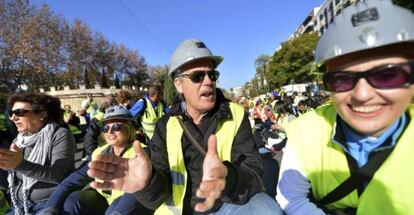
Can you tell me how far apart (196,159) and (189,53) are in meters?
0.77

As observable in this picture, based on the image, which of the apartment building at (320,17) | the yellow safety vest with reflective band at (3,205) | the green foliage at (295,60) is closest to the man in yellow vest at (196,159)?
the yellow safety vest with reflective band at (3,205)

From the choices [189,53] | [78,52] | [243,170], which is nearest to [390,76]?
[243,170]

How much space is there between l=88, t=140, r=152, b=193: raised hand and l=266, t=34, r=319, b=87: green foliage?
58.6 metres

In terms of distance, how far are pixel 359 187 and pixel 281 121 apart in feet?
21.8

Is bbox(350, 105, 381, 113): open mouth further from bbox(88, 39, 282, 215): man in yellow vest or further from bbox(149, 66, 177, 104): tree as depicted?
bbox(149, 66, 177, 104): tree

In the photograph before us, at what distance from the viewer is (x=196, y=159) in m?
2.39

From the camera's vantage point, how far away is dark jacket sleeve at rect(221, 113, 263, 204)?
1786 millimetres

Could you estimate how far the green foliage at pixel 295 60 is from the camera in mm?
59438

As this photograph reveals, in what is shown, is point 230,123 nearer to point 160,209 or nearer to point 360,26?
point 160,209

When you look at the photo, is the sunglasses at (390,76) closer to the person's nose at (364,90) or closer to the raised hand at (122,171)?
the person's nose at (364,90)

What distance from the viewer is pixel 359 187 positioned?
163 cm

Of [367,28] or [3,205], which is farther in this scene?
[3,205]

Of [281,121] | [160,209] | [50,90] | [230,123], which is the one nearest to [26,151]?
[160,209]

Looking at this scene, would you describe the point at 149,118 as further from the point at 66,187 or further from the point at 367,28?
the point at 367,28
